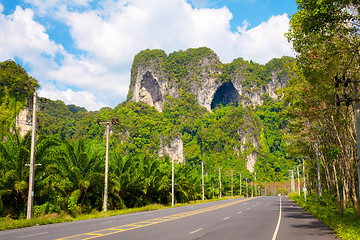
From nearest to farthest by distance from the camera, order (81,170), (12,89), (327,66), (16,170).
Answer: (327,66) → (16,170) → (81,170) → (12,89)

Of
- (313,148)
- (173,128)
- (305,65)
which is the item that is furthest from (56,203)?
(173,128)

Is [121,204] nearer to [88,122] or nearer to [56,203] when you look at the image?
[56,203]

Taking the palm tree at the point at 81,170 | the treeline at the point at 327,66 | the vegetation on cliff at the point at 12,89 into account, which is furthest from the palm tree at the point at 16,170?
the vegetation on cliff at the point at 12,89

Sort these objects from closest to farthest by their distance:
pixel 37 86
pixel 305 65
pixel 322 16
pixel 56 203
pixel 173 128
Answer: pixel 322 16 < pixel 305 65 < pixel 56 203 < pixel 37 86 < pixel 173 128

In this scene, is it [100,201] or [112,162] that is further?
[112,162]

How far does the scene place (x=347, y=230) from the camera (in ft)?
46.5

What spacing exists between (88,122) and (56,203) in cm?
15168

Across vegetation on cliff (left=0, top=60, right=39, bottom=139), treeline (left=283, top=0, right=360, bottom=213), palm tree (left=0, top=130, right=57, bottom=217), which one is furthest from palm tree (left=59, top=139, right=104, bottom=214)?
vegetation on cliff (left=0, top=60, right=39, bottom=139)

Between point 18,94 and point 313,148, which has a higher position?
point 18,94

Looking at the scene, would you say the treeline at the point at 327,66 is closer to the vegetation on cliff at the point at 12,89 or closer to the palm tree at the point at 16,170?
the palm tree at the point at 16,170

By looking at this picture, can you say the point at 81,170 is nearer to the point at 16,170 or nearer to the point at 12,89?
the point at 16,170

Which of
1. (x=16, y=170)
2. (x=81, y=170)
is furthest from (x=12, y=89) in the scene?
(x=16, y=170)

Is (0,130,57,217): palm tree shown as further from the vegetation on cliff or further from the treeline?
the vegetation on cliff

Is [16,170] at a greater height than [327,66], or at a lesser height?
lesser
